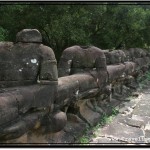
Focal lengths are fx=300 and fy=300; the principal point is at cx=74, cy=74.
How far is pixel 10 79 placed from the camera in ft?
12.6

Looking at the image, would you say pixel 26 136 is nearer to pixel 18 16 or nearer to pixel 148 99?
pixel 148 99

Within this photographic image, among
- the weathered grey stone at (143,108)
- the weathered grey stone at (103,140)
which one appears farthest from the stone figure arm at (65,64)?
the weathered grey stone at (143,108)

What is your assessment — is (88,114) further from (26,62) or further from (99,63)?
(26,62)

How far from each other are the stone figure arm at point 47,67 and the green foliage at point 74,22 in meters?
6.24

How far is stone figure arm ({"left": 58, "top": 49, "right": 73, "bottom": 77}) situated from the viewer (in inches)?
212

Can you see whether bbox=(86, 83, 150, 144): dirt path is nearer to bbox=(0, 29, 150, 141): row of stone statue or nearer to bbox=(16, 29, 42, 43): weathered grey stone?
bbox=(0, 29, 150, 141): row of stone statue

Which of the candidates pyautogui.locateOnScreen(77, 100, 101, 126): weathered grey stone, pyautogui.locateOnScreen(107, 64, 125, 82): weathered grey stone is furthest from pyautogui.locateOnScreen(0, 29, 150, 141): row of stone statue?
pyautogui.locateOnScreen(107, 64, 125, 82): weathered grey stone

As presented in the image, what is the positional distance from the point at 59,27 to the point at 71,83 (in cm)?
728

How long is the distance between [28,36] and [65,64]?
60.4 inches

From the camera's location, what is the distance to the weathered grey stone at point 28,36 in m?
3.98

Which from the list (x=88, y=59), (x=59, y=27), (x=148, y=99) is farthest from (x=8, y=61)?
(x=59, y=27)

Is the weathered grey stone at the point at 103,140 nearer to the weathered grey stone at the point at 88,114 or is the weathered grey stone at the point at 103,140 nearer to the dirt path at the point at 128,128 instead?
the dirt path at the point at 128,128

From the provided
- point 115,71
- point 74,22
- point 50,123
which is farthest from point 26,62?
point 74,22

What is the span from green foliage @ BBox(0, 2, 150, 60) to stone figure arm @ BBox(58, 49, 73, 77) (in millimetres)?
4938
